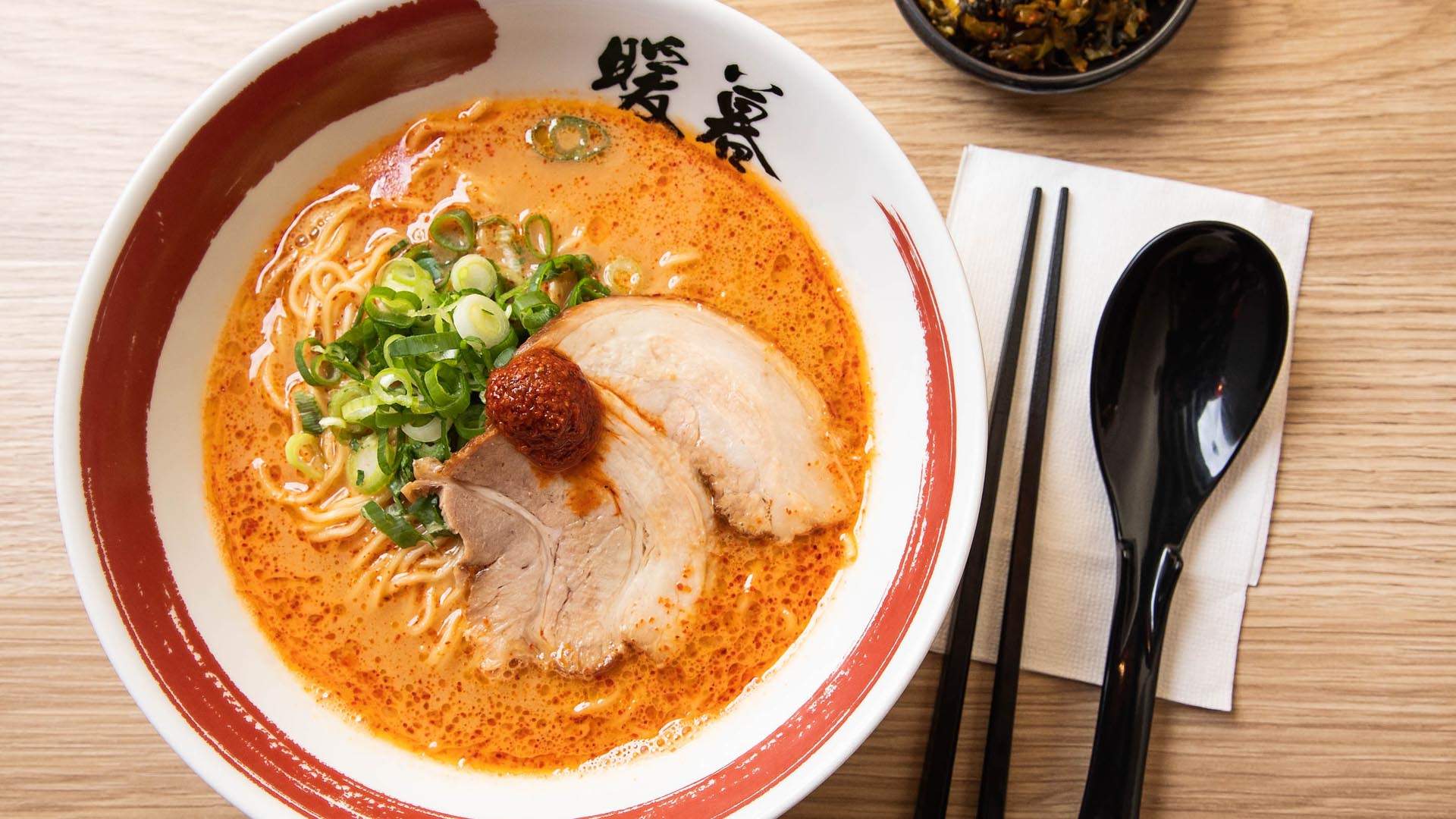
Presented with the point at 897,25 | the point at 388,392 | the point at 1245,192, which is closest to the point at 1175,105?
the point at 1245,192

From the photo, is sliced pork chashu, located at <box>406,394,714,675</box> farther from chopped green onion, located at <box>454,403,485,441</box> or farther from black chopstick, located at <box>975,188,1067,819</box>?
black chopstick, located at <box>975,188,1067,819</box>

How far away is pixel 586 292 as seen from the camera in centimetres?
215

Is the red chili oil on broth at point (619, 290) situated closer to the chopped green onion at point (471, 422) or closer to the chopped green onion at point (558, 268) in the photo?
the chopped green onion at point (558, 268)

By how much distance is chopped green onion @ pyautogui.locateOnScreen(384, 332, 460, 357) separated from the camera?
6.57 ft

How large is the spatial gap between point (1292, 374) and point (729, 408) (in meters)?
1.44

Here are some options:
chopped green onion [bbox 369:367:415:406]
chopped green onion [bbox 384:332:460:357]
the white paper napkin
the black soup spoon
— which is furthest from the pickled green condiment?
chopped green onion [bbox 369:367:415:406]

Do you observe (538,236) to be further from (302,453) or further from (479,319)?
(302,453)

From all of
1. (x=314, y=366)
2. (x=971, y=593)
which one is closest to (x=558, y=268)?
(x=314, y=366)

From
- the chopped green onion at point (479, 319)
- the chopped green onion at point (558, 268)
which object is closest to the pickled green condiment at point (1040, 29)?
the chopped green onion at point (558, 268)

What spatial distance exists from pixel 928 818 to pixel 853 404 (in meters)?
0.98

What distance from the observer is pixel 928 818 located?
204 cm

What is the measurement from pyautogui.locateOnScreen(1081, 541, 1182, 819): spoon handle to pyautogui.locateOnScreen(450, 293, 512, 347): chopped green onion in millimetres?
1559

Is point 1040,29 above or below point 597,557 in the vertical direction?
above

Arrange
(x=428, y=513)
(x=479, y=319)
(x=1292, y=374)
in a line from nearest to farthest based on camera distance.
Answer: (x=479, y=319) < (x=428, y=513) < (x=1292, y=374)
